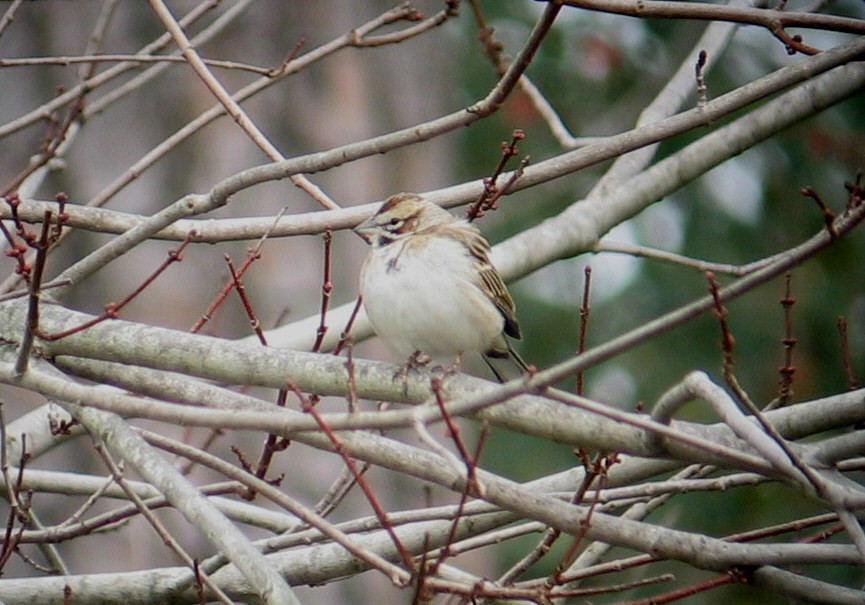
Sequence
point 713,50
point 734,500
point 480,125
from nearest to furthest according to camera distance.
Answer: point 713,50 → point 734,500 → point 480,125

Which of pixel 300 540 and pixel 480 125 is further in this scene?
pixel 480 125

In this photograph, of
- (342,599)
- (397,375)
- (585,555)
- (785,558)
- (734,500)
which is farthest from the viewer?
(734,500)

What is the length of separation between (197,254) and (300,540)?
2.98 m

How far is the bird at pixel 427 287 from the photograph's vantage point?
13.3ft

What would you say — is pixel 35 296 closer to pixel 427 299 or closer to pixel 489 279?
pixel 427 299

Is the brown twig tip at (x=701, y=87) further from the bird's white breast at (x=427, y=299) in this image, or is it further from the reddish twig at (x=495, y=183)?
the bird's white breast at (x=427, y=299)

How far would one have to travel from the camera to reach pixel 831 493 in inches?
102

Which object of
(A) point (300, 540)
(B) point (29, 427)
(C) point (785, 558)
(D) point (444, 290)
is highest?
(D) point (444, 290)

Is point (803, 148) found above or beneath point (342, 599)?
above

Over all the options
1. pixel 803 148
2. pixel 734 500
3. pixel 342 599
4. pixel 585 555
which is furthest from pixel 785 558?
pixel 803 148

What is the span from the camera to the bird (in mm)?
4047

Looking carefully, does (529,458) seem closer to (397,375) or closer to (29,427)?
(29,427)

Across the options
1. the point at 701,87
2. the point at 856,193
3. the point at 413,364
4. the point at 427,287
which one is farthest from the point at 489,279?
the point at 856,193

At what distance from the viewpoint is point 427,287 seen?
4094 millimetres
